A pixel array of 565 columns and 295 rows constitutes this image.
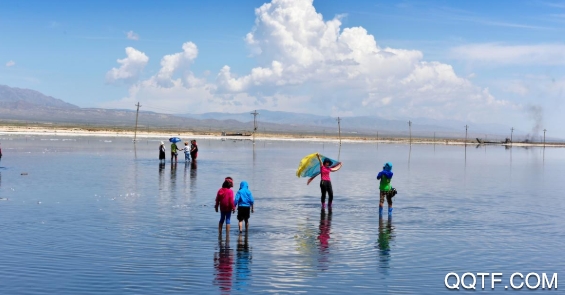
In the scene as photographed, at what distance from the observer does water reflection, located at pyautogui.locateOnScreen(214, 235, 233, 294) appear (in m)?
13.1

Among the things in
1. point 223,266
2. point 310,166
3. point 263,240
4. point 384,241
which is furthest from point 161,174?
point 223,266

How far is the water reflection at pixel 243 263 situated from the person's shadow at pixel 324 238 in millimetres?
1605

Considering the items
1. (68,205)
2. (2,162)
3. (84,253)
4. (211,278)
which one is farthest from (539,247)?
(2,162)

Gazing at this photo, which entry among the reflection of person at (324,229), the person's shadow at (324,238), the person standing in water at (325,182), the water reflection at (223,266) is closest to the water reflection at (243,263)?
the water reflection at (223,266)

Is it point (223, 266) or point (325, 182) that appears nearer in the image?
point (223, 266)

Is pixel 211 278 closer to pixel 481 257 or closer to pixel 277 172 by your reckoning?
pixel 481 257

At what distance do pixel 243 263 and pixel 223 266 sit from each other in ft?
1.73

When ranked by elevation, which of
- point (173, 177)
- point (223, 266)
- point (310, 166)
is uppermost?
point (310, 166)

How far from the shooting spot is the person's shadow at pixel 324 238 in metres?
15.2

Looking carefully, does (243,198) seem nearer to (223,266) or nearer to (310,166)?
(223,266)

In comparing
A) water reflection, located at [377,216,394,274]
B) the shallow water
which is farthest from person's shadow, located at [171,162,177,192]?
water reflection, located at [377,216,394,274]

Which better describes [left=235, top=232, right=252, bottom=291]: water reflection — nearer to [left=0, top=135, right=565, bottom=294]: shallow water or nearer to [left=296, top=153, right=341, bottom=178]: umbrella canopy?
[left=0, top=135, right=565, bottom=294]: shallow water

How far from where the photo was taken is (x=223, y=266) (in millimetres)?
14602

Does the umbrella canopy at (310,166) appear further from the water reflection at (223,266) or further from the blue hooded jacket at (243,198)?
the water reflection at (223,266)
